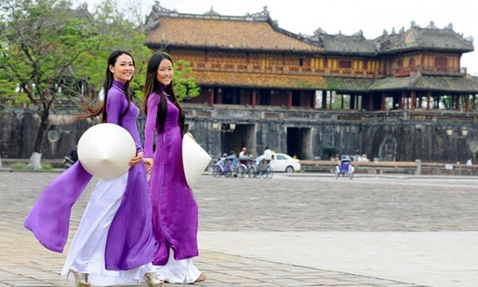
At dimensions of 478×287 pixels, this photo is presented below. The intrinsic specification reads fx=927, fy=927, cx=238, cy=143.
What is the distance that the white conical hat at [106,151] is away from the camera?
6.73 m

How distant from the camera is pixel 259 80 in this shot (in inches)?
2367

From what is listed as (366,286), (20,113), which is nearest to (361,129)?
(20,113)

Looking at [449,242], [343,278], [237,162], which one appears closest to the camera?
[343,278]

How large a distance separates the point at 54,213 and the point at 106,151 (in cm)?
61

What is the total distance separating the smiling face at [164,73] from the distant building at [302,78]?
49.6m

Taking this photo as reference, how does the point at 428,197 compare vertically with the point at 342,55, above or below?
below

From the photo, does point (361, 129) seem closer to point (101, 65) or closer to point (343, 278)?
point (101, 65)

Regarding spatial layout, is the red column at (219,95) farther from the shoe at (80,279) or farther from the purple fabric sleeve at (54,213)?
the shoe at (80,279)

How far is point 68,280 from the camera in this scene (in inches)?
280

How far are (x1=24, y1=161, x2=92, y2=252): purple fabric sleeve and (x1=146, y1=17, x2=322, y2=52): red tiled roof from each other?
5093 centimetres

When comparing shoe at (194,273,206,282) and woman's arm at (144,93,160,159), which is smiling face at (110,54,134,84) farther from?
shoe at (194,273,206,282)

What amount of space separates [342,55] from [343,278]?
55355 mm

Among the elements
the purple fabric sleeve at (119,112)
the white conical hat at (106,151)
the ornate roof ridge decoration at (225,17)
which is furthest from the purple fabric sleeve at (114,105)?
the ornate roof ridge decoration at (225,17)

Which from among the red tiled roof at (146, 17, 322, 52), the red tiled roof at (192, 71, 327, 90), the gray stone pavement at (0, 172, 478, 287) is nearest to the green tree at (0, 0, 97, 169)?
the gray stone pavement at (0, 172, 478, 287)
